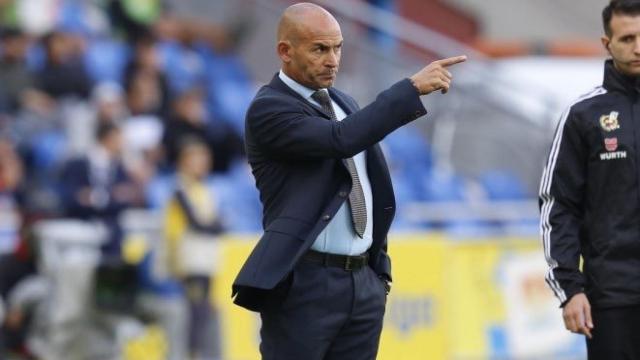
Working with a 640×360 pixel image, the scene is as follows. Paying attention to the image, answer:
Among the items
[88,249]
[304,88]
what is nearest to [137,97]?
[88,249]

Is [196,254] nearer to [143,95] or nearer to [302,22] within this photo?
[143,95]

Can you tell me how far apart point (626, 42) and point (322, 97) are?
52.5 inches

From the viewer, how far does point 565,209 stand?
6.18 meters

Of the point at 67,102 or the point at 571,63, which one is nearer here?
the point at 67,102

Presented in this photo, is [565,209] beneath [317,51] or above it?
beneath

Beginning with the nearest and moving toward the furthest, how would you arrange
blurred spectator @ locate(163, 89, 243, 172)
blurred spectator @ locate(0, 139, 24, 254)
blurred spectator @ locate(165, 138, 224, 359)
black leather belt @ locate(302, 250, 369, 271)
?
black leather belt @ locate(302, 250, 369, 271), blurred spectator @ locate(165, 138, 224, 359), blurred spectator @ locate(0, 139, 24, 254), blurred spectator @ locate(163, 89, 243, 172)

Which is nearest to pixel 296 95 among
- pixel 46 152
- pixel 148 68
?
pixel 46 152

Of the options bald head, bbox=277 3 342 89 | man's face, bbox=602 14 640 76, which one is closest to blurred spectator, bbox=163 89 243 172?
man's face, bbox=602 14 640 76

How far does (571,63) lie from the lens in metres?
18.7

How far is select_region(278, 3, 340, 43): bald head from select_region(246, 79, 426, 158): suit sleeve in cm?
25

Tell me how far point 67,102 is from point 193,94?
1312 mm

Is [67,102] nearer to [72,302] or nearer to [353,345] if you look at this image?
[72,302]

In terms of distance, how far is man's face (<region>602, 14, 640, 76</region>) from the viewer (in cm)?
602

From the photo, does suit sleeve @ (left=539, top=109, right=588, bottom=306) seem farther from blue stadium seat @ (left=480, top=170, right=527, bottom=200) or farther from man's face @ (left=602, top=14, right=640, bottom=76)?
blue stadium seat @ (left=480, top=170, right=527, bottom=200)
